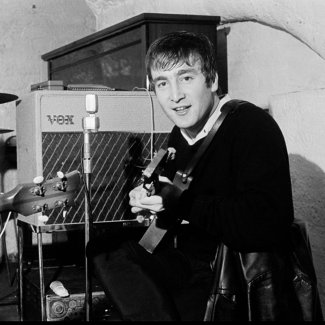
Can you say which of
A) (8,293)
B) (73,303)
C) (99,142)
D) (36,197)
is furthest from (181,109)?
(8,293)

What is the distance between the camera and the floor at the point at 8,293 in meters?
3.90

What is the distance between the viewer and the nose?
230 centimetres

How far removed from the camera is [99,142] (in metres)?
3.18

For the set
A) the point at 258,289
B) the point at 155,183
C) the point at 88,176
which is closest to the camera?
the point at 258,289

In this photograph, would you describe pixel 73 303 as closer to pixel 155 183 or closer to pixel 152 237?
pixel 152 237

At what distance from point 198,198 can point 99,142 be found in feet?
3.89

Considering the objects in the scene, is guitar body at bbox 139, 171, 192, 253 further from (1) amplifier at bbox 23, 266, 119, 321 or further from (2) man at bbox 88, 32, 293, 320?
(1) amplifier at bbox 23, 266, 119, 321

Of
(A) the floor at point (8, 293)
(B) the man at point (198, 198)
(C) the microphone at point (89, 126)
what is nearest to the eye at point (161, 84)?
(B) the man at point (198, 198)

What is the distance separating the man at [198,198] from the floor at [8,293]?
174 centimetres

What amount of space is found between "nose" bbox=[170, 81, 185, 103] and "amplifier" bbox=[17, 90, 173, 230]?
3.08 feet

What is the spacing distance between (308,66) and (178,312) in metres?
1.55

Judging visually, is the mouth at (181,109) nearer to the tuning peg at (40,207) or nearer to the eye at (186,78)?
the eye at (186,78)

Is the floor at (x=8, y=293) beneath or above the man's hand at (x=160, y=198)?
beneath

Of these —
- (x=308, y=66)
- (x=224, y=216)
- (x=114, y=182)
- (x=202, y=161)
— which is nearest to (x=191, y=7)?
(x=308, y=66)
